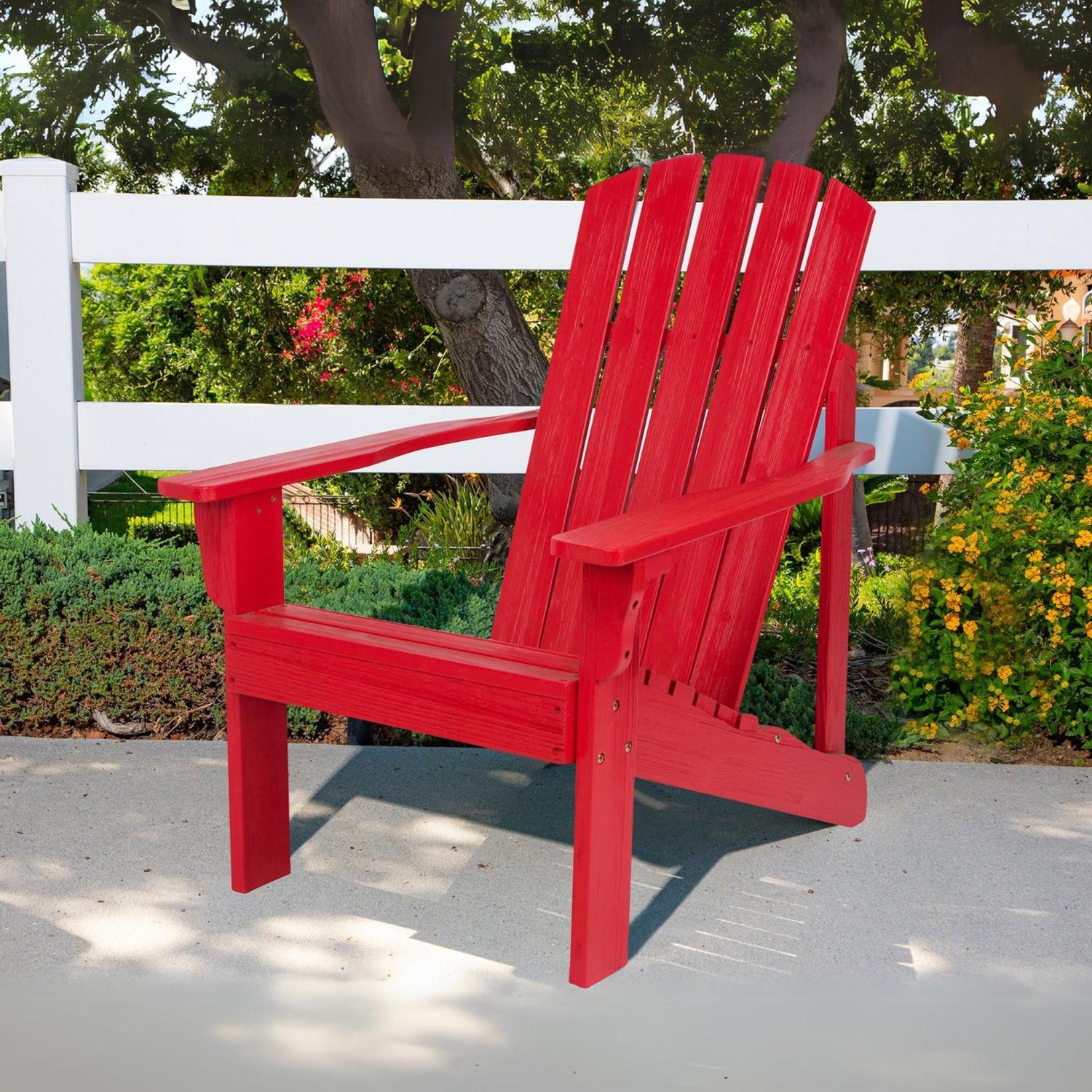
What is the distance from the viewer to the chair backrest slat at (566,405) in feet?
8.36

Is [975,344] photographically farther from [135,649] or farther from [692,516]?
[692,516]

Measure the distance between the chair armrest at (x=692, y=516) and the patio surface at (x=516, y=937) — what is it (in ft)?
2.22

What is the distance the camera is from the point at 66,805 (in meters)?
2.52

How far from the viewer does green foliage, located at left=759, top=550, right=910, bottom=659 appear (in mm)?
3584

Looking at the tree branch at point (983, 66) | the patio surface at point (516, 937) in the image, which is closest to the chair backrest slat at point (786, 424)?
the patio surface at point (516, 937)

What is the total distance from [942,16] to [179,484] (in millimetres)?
6134

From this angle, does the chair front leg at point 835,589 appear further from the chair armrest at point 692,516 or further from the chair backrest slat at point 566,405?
the chair backrest slat at point 566,405

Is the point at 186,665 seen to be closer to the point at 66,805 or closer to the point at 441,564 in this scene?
the point at 66,805

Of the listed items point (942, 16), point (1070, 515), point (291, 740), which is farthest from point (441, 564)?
point (942, 16)

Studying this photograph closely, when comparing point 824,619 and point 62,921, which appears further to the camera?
point 824,619

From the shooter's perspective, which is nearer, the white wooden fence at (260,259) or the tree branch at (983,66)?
the white wooden fence at (260,259)

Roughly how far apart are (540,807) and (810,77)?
5.04 m


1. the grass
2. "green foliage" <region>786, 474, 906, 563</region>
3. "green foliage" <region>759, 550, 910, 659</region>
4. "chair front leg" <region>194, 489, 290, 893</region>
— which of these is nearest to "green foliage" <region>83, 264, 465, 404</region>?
the grass

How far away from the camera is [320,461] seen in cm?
216
